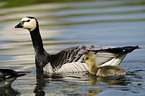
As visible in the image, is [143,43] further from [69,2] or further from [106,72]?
[69,2]

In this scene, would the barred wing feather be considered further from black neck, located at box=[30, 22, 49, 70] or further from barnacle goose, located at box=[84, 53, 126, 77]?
black neck, located at box=[30, 22, 49, 70]

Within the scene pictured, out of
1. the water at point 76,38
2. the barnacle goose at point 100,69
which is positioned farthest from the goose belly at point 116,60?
the barnacle goose at point 100,69

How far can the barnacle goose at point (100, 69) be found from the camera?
37.0ft

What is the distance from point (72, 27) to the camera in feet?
64.8

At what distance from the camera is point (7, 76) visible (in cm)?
1070

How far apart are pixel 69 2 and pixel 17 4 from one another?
358 cm

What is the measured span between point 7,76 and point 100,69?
2580mm

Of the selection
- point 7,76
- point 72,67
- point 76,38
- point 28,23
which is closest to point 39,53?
point 28,23

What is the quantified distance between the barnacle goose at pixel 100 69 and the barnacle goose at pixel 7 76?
219 centimetres

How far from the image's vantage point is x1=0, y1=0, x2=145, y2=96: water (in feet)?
33.5

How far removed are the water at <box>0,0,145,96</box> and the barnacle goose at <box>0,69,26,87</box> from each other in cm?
17

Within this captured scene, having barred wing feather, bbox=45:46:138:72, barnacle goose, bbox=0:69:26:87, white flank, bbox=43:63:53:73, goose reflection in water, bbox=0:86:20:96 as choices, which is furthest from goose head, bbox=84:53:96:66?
goose reflection in water, bbox=0:86:20:96

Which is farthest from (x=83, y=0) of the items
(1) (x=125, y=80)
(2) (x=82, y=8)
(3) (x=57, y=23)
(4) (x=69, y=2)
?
(1) (x=125, y=80)

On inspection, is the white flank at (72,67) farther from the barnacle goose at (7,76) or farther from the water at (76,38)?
the barnacle goose at (7,76)
